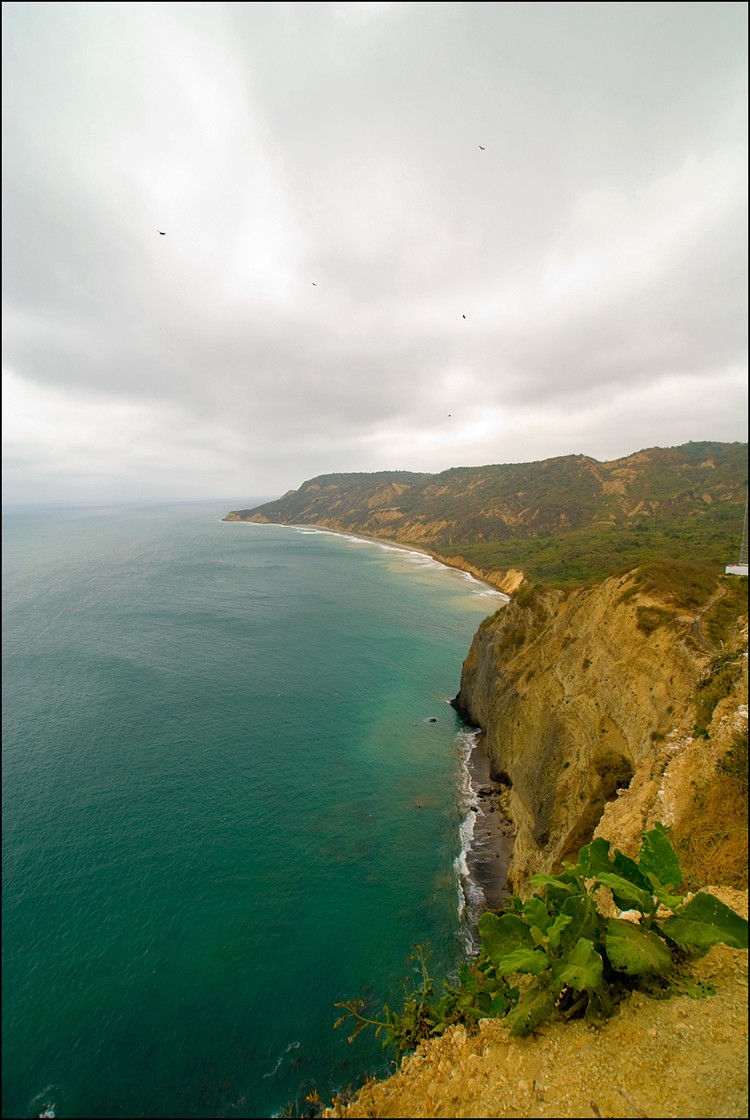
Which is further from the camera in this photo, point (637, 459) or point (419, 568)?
point (637, 459)

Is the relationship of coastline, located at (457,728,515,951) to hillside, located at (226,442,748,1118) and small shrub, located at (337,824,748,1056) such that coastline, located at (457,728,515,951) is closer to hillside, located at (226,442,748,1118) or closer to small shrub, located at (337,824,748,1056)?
hillside, located at (226,442,748,1118)

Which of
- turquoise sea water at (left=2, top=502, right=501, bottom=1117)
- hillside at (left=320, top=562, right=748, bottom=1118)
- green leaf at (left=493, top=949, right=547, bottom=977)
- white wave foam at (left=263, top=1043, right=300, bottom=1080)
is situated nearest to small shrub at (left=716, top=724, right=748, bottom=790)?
hillside at (left=320, top=562, right=748, bottom=1118)

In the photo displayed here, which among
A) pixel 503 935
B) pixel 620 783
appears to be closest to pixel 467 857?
pixel 620 783

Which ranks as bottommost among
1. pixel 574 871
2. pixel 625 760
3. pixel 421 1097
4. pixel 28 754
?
pixel 28 754

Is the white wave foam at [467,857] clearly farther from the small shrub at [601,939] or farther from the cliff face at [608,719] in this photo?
the small shrub at [601,939]

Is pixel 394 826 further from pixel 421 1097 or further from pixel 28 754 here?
pixel 28 754

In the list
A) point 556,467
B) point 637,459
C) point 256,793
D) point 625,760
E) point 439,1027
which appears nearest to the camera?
point 439,1027

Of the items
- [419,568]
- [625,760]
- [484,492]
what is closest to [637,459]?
[484,492]

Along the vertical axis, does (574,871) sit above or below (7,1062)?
above
